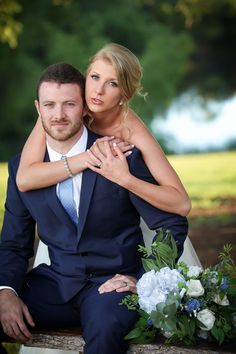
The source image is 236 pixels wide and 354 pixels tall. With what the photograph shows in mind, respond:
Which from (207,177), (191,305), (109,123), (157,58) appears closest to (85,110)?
(109,123)

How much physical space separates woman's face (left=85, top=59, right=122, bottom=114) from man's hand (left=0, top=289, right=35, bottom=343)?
2.72ft

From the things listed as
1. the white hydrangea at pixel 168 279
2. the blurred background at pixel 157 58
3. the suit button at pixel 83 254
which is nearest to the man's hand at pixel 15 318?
the suit button at pixel 83 254

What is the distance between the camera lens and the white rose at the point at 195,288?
2.66m

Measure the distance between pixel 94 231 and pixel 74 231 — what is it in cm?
8

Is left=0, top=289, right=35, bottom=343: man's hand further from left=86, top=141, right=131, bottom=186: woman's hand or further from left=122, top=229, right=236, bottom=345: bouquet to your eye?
left=86, top=141, right=131, bottom=186: woman's hand

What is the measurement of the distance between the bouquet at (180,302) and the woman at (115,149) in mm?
227

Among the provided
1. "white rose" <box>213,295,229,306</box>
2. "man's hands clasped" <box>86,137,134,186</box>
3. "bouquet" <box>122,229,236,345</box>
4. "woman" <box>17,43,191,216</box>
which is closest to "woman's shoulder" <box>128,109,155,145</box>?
"woman" <box>17,43,191,216</box>

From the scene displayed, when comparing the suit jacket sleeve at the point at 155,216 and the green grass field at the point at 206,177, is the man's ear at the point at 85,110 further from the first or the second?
the green grass field at the point at 206,177

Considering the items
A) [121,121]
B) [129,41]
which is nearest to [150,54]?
[129,41]

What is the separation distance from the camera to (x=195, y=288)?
2666mm

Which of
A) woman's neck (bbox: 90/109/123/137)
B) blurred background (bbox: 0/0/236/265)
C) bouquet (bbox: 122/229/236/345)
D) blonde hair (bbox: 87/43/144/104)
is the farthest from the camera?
blurred background (bbox: 0/0/236/265)

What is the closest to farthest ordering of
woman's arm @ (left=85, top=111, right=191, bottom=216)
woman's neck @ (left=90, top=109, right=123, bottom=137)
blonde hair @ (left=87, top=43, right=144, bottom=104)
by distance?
woman's arm @ (left=85, top=111, right=191, bottom=216), blonde hair @ (left=87, top=43, right=144, bottom=104), woman's neck @ (left=90, top=109, right=123, bottom=137)

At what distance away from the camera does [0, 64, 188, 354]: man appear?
9.57ft

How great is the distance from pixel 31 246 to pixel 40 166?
38cm
